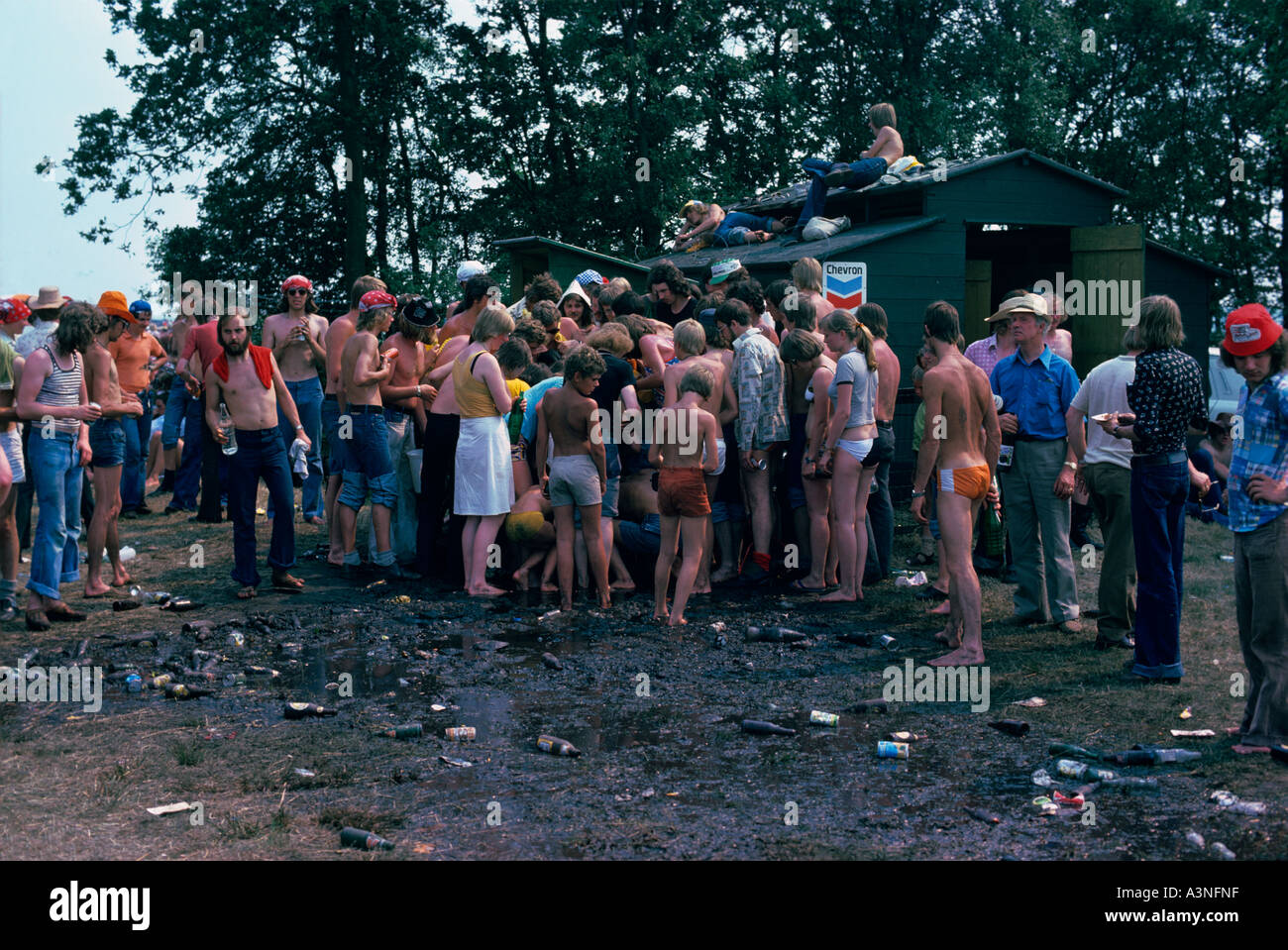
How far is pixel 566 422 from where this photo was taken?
929cm

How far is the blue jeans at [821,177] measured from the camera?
48.8ft

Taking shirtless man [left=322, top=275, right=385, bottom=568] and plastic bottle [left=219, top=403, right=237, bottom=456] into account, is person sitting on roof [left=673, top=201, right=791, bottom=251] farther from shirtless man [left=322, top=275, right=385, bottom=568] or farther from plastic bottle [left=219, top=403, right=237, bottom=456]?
plastic bottle [left=219, top=403, right=237, bottom=456]

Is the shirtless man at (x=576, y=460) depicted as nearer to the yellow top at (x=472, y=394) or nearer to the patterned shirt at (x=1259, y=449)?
the yellow top at (x=472, y=394)

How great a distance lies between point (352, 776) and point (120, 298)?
5.87m

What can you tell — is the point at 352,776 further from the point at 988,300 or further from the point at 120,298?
the point at 988,300

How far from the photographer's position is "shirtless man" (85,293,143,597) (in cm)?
945

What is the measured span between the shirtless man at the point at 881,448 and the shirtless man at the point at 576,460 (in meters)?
A: 2.13

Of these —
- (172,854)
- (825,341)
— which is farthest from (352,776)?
(825,341)

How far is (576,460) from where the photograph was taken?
369 inches

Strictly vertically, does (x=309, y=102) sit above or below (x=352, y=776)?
above

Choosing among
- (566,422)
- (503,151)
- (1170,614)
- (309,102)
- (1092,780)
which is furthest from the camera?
(503,151)

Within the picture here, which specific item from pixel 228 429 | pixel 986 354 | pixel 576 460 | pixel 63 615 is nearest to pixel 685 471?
pixel 576 460

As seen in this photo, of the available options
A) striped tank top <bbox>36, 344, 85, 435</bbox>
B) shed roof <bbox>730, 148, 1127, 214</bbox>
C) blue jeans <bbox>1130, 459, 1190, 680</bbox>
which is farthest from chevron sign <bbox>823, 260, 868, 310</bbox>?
striped tank top <bbox>36, 344, 85, 435</bbox>

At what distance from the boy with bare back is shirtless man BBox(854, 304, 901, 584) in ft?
4.85
